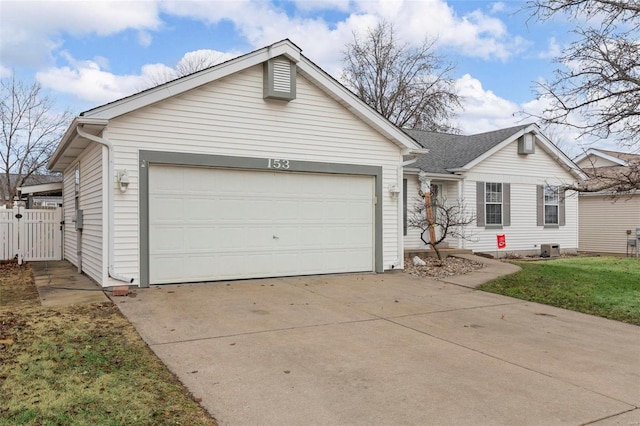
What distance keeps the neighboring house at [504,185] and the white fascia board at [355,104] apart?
11.6ft

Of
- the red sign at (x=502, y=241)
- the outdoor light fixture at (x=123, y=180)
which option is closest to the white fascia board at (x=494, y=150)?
the red sign at (x=502, y=241)

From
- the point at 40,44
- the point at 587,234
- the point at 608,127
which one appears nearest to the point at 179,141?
the point at 608,127

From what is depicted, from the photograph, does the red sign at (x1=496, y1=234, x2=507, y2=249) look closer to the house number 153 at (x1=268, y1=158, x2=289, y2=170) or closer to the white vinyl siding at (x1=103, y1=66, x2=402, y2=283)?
the white vinyl siding at (x1=103, y1=66, x2=402, y2=283)

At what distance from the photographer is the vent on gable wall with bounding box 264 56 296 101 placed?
10148mm

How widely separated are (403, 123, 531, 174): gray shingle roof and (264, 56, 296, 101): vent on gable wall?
6.77 m

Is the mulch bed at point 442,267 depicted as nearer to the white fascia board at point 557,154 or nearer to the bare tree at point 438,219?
the bare tree at point 438,219

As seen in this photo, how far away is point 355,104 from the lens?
11.0 meters

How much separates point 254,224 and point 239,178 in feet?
3.32

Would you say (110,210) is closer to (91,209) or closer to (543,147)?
(91,209)

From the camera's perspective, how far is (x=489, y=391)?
4348 millimetres

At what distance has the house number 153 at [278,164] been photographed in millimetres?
10328

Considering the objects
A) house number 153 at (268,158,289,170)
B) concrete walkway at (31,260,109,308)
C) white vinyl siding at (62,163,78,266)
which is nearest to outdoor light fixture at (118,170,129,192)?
concrete walkway at (31,260,109,308)

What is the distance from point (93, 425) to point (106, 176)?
6254 millimetres

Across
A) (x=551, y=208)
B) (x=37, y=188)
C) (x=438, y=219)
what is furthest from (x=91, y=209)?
(x=551, y=208)
